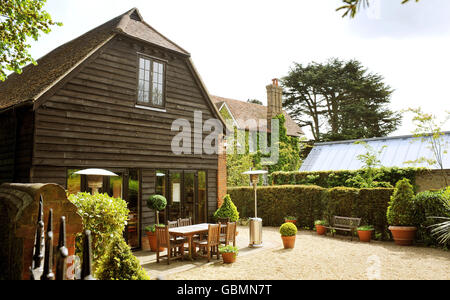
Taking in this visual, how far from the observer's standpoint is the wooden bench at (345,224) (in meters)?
13.2

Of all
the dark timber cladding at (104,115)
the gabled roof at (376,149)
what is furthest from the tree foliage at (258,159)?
the dark timber cladding at (104,115)

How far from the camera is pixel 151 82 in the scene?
1134cm

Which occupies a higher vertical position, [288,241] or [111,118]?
[111,118]

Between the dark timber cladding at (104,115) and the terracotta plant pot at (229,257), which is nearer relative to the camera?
the dark timber cladding at (104,115)

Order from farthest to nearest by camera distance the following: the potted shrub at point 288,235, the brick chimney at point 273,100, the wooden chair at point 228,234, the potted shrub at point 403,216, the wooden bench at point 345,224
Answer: the brick chimney at point 273,100
the wooden bench at point 345,224
the potted shrub at point 403,216
the potted shrub at point 288,235
the wooden chair at point 228,234

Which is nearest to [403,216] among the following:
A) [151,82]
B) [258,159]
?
[151,82]

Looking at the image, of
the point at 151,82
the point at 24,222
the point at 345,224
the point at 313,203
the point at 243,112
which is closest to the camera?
the point at 24,222

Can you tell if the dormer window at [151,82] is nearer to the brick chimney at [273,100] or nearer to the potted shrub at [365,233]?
the potted shrub at [365,233]

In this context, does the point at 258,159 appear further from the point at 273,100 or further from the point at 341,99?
the point at 341,99

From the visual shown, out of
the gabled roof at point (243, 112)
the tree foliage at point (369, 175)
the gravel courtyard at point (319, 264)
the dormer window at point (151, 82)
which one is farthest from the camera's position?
the gabled roof at point (243, 112)

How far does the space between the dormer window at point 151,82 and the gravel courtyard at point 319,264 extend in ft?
17.6

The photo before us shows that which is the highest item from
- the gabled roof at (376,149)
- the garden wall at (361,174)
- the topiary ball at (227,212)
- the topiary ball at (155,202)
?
the gabled roof at (376,149)

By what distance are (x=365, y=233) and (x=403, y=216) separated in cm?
162

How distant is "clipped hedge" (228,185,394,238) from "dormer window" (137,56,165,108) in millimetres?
9019
